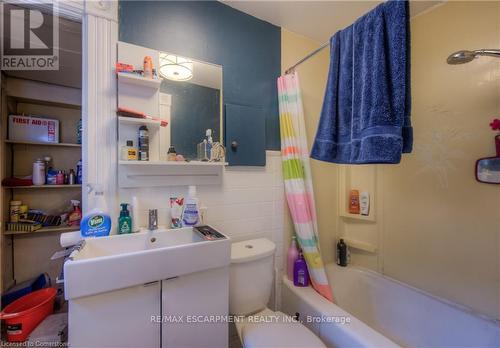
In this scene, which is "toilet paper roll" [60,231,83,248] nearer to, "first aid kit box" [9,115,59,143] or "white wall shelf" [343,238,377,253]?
"first aid kit box" [9,115,59,143]

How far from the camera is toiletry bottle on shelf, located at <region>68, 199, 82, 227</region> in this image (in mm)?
2086

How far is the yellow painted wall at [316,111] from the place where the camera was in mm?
1699

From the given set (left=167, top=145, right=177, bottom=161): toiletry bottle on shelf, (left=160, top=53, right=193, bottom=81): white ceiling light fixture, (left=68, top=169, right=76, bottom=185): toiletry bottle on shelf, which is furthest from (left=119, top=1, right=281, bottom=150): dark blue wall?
(left=68, top=169, right=76, bottom=185): toiletry bottle on shelf

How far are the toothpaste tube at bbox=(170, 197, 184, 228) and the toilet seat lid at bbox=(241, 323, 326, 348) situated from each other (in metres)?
0.67

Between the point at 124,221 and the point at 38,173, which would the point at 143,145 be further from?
the point at 38,173

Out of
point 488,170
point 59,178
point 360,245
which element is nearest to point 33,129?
point 59,178

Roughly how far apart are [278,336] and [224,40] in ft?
5.76

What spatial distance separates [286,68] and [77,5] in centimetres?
129

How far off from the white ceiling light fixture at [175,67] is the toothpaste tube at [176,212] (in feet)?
2.32

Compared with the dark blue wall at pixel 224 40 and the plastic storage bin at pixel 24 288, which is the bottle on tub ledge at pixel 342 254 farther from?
the plastic storage bin at pixel 24 288

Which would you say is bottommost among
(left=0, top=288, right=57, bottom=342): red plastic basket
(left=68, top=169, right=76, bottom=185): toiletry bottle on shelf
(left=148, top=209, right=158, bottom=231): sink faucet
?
(left=0, top=288, right=57, bottom=342): red plastic basket

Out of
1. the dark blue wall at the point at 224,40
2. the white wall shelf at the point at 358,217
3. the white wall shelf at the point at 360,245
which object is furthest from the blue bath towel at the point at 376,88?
the white wall shelf at the point at 360,245

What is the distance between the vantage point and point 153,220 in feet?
3.65

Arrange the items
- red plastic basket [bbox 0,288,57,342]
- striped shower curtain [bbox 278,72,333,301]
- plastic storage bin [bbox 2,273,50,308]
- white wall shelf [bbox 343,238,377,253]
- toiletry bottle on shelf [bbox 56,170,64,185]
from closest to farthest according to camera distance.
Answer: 1. red plastic basket [bbox 0,288,57,342]
2. striped shower curtain [bbox 278,72,333,301]
3. plastic storage bin [bbox 2,273,50,308]
4. white wall shelf [bbox 343,238,377,253]
5. toiletry bottle on shelf [bbox 56,170,64,185]
